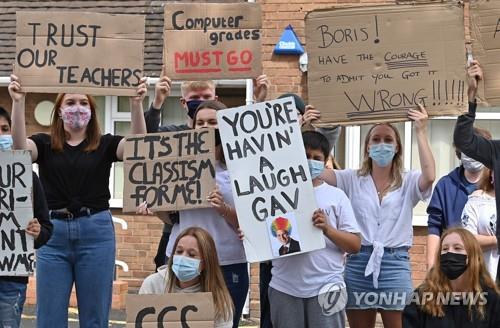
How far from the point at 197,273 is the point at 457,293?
1467 millimetres

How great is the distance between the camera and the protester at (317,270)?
6.20 m

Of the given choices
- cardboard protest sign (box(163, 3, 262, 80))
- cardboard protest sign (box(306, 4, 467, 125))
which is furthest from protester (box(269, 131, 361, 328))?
cardboard protest sign (box(163, 3, 262, 80))

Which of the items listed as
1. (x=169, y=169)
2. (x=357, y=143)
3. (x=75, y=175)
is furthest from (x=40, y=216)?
(x=357, y=143)

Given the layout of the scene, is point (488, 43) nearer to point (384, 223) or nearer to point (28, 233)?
point (384, 223)

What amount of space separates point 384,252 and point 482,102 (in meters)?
1.09

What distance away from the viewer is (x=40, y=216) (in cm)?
635

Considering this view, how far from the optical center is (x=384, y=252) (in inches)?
255

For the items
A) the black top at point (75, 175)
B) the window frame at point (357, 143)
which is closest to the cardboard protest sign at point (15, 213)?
the black top at point (75, 175)

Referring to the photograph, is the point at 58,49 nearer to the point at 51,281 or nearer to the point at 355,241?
the point at 51,281

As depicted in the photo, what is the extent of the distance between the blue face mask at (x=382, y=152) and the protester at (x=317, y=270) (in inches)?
14.6

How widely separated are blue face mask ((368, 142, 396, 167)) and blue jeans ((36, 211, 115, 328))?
168 cm

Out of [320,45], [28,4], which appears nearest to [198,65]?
[320,45]

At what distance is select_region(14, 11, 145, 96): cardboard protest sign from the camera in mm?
6516

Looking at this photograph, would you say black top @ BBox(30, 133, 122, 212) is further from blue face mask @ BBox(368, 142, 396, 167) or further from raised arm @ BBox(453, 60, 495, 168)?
raised arm @ BBox(453, 60, 495, 168)
